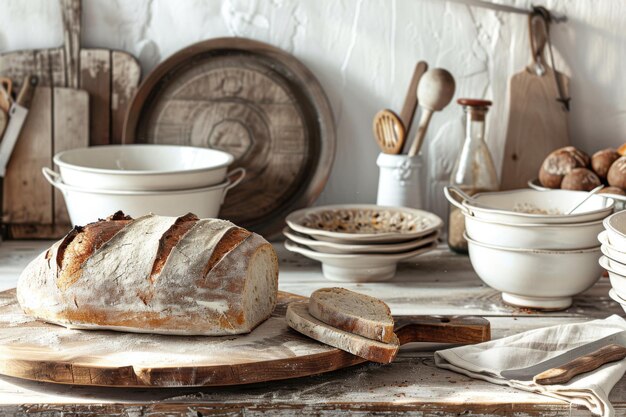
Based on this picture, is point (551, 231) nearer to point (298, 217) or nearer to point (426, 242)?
point (426, 242)

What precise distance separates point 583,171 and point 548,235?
320 mm

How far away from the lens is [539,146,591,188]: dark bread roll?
66.1 inches

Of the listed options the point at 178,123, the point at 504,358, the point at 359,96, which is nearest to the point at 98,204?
the point at 178,123

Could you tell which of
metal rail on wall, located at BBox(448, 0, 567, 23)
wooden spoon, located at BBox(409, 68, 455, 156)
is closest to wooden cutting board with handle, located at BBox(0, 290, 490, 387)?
wooden spoon, located at BBox(409, 68, 455, 156)

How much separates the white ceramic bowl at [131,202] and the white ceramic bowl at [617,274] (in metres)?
0.71

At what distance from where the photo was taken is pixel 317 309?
1.20 m

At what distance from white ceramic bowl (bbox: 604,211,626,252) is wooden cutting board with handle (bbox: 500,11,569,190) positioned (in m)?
0.59

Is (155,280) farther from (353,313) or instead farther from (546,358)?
(546,358)

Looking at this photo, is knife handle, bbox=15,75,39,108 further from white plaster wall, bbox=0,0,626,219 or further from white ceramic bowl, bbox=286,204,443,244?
white ceramic bowl, bbox=286,204,443,244

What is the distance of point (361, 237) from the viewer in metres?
1.53

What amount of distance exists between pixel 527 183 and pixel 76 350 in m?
1.09

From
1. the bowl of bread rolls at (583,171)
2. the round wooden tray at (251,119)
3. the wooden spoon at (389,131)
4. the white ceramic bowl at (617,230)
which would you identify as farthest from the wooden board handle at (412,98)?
the white ceramic bowl at (617,230)

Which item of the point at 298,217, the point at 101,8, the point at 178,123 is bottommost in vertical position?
the point at 298,217

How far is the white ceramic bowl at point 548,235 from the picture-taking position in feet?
4.51
